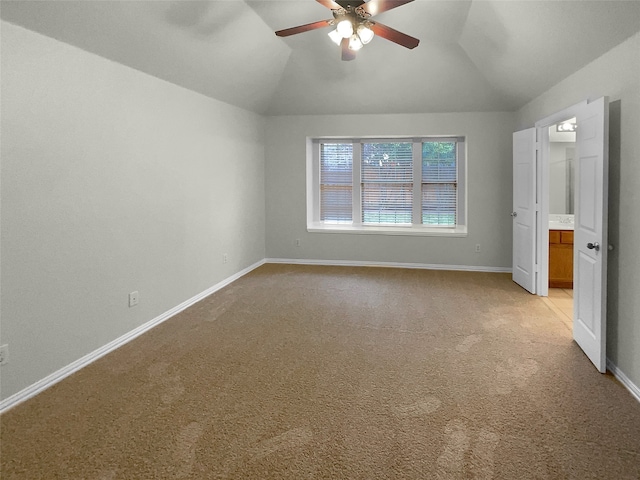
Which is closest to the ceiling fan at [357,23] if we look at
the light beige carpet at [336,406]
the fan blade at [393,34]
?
the fan blade at [393,34]

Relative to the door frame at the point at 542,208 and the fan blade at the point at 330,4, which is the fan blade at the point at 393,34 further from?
the door frame at the point at 542,208

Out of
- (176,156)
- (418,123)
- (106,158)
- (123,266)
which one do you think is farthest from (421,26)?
(123,266)

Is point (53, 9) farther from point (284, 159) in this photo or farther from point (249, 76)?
point (284, 159)

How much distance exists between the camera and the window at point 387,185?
23.0ft

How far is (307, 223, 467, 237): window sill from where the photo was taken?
22.2 feet

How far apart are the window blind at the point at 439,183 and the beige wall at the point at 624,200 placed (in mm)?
3552

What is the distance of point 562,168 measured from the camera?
6.23 metres

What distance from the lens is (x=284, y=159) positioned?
7.06 meters

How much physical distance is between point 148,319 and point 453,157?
5080 mm

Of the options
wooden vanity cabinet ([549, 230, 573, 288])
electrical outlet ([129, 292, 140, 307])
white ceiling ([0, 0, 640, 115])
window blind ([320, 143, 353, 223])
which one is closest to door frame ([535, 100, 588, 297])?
wooden vanity cabinet ([549, 230, 573, 288])

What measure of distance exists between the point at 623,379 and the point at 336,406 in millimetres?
1942

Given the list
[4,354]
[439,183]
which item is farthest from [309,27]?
[439,183]

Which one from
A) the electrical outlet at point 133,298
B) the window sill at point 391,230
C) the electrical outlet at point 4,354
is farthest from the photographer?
the window sill at point 391,230

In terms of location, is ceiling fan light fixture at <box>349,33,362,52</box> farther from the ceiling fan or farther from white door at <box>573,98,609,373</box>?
white door at <box>573,98,609,373</box>
